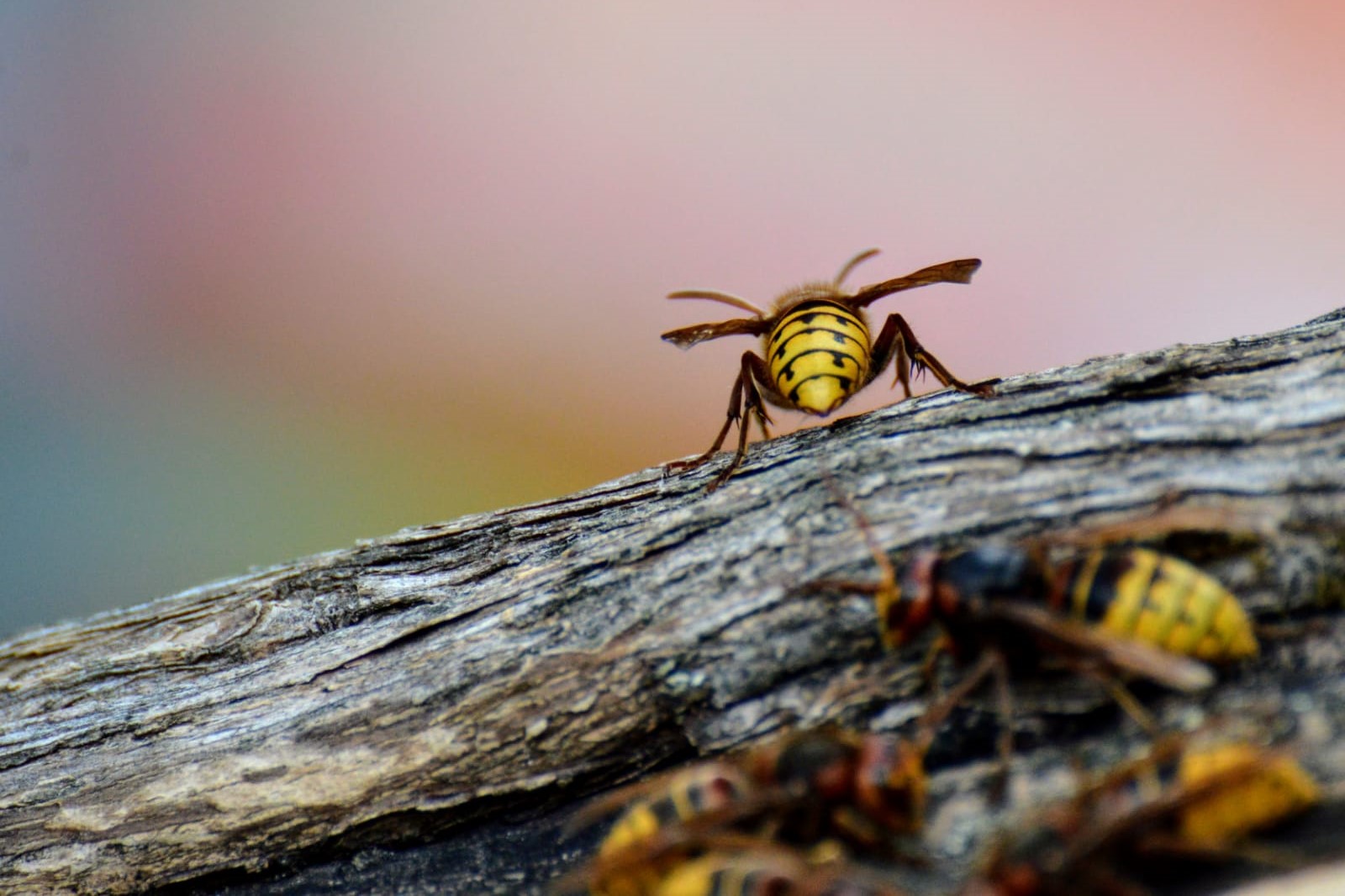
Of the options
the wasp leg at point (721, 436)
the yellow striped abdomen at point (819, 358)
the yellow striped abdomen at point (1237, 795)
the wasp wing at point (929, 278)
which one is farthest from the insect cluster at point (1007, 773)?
the wasp wing at point (929, 278)

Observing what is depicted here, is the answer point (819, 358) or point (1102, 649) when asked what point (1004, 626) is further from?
point (819, 358)

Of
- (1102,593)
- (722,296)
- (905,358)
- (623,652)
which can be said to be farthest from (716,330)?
(1102,593)

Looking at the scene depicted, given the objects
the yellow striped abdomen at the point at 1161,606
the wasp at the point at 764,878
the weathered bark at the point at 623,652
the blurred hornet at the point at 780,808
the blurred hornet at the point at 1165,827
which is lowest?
the blurred hornet at the point at 1165,827

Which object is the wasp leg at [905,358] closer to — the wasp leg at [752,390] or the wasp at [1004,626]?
the wasp leg at [752,390]

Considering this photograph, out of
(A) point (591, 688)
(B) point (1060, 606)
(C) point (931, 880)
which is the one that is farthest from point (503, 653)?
(B) point (1060, 606)

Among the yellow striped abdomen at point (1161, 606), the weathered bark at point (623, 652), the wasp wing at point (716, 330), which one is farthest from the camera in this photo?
the wasp wing at point (716, 330)

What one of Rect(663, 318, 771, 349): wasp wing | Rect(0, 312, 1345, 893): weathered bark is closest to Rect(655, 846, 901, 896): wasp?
Rect(0, 312, 1345, 893): weathered bark

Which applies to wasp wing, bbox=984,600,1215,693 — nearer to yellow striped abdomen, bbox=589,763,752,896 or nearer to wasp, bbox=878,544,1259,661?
wasp, bbox=878,544,1259,661

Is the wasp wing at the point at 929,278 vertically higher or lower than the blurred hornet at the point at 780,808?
higher
